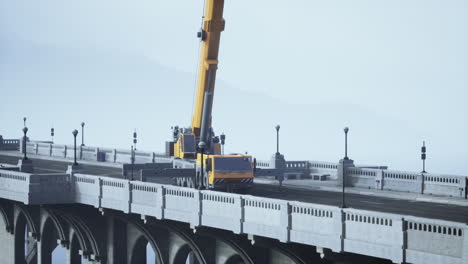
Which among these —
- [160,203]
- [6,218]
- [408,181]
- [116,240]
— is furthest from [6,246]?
[408,181]

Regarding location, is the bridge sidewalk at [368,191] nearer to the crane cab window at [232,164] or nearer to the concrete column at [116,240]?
the crane cab window at [232,164]

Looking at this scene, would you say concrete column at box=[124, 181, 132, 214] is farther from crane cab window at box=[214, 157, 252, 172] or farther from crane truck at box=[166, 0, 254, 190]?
crane cab window at box=[214, 157, 252, 172]

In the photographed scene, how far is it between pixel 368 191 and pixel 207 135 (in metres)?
12.7

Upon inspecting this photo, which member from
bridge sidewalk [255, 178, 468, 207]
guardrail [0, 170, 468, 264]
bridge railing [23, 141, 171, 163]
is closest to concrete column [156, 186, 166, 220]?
guardrail [0, 170, 468, 264]

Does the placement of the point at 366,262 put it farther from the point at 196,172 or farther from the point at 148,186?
the point at 196,172

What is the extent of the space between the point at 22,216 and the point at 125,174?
43.4ft

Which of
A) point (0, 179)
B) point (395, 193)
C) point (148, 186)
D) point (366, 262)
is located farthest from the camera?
point (0, 179)

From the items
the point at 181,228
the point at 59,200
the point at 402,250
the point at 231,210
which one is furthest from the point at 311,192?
the point at 402,250

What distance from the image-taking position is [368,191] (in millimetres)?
55156

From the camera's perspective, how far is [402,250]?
34.3 meters

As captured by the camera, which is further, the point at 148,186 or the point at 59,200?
the point at 59,200

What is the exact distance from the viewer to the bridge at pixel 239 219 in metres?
35.4

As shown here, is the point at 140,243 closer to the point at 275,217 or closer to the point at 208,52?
the point at 208,52

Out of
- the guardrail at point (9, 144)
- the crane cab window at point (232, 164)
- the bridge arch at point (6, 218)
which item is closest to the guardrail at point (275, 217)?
the crane cab window at point (232, 164)
